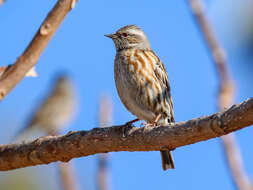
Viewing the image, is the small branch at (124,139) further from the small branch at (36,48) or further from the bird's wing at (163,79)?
the bird's wing at (163,79)

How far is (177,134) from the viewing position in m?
4.43

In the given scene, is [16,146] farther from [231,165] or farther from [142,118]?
[231,165]

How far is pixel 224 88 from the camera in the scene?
553 centimetres

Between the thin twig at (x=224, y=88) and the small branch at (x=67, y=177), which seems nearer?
the thin twig at (x=224, y=88)

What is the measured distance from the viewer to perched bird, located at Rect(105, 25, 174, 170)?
6.57 m

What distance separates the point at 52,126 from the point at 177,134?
10039 millimetres

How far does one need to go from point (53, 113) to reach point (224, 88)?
9420 millimetres

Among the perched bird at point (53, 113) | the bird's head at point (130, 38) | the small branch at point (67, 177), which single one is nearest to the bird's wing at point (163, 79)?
the bird's head at point (130, 38)

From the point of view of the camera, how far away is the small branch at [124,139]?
3990 millimetres

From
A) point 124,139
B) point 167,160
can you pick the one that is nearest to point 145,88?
point 167,160

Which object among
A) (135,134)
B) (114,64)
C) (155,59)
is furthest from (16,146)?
(155,59)

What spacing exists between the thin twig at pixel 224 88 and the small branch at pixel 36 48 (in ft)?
6.79

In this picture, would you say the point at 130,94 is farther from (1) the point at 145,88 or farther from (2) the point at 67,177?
(2) the point at 67,177

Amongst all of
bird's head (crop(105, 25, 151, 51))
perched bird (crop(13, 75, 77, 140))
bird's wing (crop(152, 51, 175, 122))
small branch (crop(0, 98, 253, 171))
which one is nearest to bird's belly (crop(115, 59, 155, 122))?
bird's wing (crop(152, 51, 175, 122))
